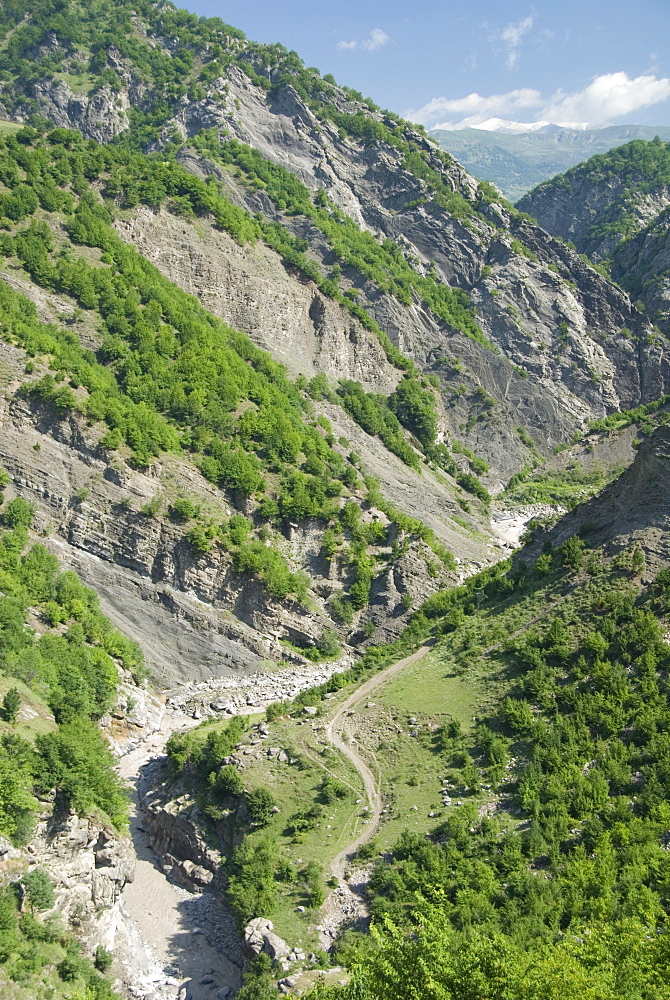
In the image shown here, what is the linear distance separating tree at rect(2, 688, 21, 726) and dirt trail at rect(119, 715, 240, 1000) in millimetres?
7625

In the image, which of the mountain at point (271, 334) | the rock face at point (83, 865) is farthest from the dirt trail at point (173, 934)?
the mountain at point (271, 334)

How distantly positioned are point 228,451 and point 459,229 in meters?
60.3

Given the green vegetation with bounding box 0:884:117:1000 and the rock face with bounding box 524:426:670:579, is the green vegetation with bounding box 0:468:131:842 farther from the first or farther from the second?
the rock face with bounding box 524:426:670:579

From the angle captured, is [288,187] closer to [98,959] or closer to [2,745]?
[2,745]

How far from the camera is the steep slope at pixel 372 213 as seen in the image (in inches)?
3590

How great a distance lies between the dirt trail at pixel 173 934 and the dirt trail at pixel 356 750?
5.19 metres

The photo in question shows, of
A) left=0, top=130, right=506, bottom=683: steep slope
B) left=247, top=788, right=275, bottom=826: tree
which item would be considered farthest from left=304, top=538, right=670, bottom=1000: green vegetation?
left=0, top=130, right=506, bottom=683: steep slope

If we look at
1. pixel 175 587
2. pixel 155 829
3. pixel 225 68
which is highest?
pixel 225 68

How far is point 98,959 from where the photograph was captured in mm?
28781

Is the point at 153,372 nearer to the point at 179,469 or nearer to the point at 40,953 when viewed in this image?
the point at 179,469

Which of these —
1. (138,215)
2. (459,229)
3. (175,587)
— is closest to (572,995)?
(175,587)

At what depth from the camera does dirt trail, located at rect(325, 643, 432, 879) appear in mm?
32219

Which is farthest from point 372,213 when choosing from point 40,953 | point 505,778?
point 40,953

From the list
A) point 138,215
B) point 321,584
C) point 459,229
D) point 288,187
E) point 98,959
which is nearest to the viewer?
point 98,959
